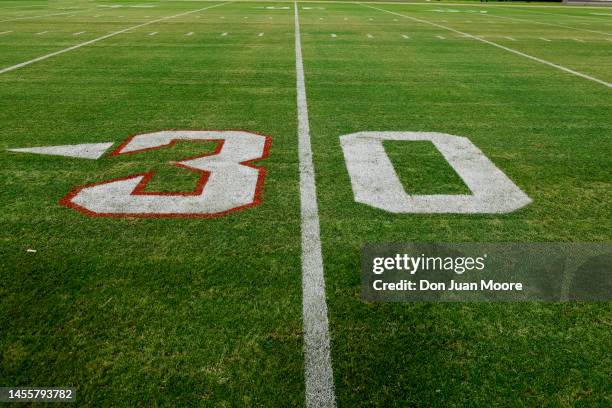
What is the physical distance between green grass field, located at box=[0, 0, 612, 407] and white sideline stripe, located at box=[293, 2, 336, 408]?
38mm

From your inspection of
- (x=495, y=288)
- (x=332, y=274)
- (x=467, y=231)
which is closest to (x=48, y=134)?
(x=332, y=274)

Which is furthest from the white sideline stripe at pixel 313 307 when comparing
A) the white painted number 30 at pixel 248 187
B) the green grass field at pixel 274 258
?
the white painted number 30 at pixel 248 187

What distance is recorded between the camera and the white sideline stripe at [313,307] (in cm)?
214

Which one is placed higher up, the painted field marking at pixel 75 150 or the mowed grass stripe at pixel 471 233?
the painted field marking at pixel 75 150

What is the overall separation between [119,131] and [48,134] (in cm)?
71

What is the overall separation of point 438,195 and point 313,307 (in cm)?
176

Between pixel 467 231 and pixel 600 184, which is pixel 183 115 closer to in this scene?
pixel 467 231

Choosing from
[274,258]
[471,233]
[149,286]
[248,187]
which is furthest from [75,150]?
[471,233]

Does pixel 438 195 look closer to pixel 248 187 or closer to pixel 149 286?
pixel 248 187

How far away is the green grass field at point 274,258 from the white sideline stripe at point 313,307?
0.04 metres

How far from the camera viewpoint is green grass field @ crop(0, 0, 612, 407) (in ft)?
7.16

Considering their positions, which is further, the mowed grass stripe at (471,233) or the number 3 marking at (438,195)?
the number 3 marking at (438,195)

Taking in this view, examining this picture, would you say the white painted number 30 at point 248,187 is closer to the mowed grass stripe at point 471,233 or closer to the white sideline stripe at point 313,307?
the mowed grass stripe at point 471,233

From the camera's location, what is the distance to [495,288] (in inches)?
110
